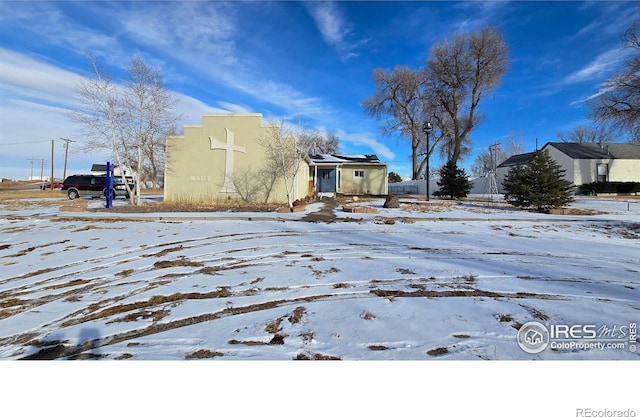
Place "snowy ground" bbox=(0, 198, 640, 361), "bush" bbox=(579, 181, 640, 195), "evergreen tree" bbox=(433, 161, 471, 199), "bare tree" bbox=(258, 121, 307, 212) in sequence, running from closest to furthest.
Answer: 1. "snowy ground" bbox=(0, 198, 640, 361)
2. "bare tree" bbox=(258, 121, 307, 212)
3. "evergreen tree" bbox=(433, 161, 471, 199)
4. "bush" bbox=(579, 181, 640, 195)

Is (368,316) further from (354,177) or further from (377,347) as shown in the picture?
(354,177)

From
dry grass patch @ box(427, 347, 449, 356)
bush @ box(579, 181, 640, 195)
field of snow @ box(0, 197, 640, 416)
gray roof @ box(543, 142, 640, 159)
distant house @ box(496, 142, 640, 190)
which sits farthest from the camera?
gray roof @ box(543, 142, 640, 159)

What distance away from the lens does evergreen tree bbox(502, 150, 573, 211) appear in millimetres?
11469

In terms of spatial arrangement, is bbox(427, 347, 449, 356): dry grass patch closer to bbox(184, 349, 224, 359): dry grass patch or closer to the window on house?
bbox(184, 349, 224, 359): dry grass patch

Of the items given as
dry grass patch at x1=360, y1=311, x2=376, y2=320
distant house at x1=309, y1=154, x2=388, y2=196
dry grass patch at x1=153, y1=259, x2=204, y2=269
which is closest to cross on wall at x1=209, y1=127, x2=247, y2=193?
distant house at x1=309, y1=154, x2=388, y2=196

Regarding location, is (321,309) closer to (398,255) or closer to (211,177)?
(398,255)

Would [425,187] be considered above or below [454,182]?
above

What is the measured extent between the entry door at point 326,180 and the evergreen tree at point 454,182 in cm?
883

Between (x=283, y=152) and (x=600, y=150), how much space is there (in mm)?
39388

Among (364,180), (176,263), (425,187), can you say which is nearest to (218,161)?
(176,263)

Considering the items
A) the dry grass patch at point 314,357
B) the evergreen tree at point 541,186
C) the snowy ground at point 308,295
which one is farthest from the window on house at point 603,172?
the dry grass patch at point 314,357

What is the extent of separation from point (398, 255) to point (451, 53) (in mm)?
27948

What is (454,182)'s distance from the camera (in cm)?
2042

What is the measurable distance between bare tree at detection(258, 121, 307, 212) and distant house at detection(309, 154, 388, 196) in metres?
9.11
